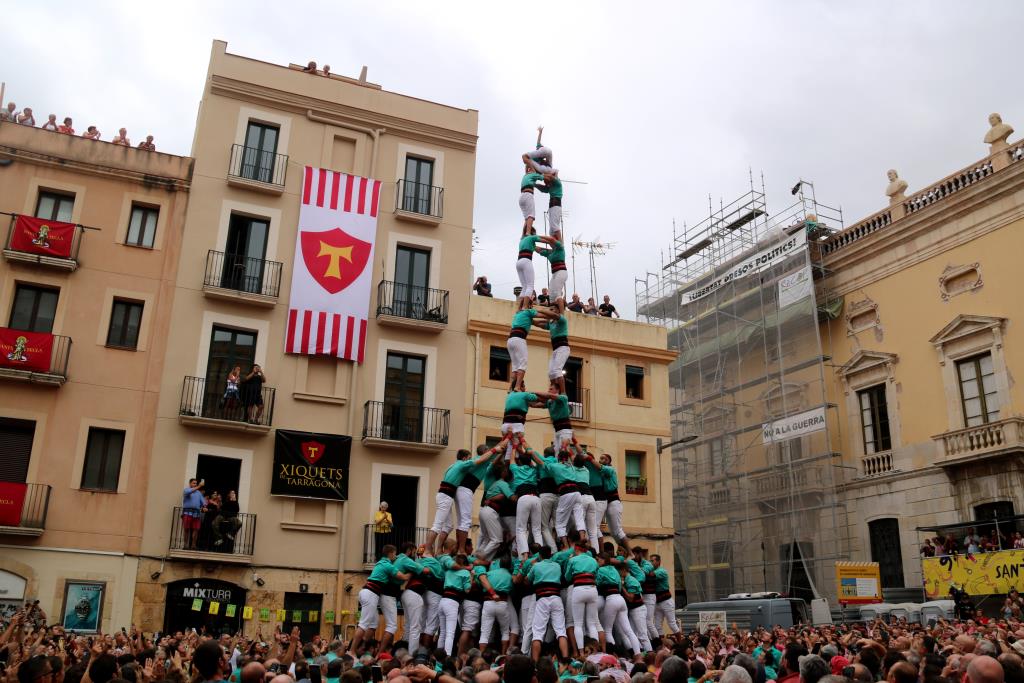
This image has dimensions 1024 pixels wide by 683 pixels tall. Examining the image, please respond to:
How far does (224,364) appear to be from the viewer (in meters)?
25.5

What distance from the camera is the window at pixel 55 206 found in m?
24.9

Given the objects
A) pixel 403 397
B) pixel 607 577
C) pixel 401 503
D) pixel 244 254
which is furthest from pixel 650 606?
pixel 244 254

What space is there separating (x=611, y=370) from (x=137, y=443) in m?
15.7

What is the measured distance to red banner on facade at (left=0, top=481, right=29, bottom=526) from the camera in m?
21.5

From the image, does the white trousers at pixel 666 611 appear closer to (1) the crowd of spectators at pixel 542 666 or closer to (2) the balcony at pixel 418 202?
(1) the crowd of spectators at pixel 542 666

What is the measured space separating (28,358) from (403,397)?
1036 cm

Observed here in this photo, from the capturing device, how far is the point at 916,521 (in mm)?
28078

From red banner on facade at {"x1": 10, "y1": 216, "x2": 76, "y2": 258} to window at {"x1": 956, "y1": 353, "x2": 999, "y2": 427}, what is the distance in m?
27.1


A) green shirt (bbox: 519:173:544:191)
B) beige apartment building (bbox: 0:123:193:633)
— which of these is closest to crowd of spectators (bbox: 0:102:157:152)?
beige apartment building (bbox: 0:123:193:633)

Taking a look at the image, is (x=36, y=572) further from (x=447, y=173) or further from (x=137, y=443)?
(x=447, y=173)

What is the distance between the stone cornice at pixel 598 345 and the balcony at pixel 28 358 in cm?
1230

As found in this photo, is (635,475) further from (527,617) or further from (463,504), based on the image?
(527,617)

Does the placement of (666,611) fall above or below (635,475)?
below

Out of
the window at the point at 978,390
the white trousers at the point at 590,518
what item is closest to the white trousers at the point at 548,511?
the white trousers at the point at 590,518
